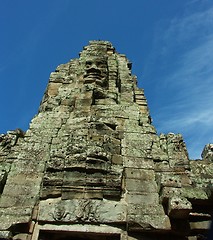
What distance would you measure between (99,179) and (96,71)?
566 centimetres

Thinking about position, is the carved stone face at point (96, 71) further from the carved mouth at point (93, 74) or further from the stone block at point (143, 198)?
the stone block at point (143, 198)

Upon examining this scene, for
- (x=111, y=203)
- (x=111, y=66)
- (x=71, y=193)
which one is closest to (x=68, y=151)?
(x=71, y=193)

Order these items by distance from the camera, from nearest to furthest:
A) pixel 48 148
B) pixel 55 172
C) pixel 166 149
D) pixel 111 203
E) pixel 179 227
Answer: pixel 179 227 < pixel 111 203 < pixel 55 172 < pixel 48 148 < pixel 166 149

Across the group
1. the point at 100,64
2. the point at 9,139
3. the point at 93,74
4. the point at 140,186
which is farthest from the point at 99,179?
the point at 100,64

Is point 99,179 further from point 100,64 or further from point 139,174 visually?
point 100,64

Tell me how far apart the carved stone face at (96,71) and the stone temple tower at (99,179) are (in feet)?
3.96

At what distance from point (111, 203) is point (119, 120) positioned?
3038mm

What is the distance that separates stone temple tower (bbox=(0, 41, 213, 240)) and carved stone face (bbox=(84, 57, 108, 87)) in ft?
3.96

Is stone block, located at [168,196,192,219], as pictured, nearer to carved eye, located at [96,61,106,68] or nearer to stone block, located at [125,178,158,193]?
stone block, located at [125,178,158,193]

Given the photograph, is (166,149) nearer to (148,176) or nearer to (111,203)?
(148,176)

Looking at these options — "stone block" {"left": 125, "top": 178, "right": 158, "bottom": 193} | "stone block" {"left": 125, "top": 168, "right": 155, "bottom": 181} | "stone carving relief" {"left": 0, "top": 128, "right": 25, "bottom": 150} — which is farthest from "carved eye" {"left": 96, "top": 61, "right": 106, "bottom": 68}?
"stone block" {"left": 125, "top": 178, "right": 158, "bottom": 193}

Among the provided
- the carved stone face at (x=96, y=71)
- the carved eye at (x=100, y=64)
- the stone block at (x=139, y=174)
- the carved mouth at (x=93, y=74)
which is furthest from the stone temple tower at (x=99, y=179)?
the carved eye at (x=100, y=64)

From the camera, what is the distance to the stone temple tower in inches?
227

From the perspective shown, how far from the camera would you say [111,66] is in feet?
43.1
